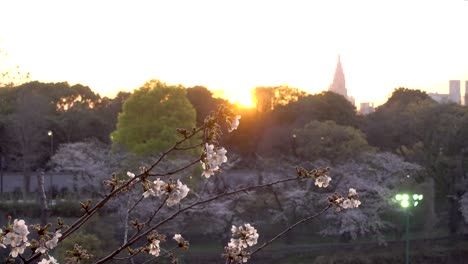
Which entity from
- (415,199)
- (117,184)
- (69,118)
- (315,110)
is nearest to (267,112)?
(315,110)

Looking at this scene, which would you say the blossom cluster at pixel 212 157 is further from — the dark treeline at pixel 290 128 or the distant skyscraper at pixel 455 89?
the distant skyscraper at pixel 455 89

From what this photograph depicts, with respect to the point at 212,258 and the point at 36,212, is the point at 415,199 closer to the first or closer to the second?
the point at 212,258

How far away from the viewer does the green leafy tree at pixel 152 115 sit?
2342 cm

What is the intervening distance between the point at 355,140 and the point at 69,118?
14.1 metres

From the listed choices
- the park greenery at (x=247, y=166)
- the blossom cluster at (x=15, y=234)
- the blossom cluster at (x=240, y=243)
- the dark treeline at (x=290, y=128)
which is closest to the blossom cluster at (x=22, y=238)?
the blossom cluster at (x=15, y=234)

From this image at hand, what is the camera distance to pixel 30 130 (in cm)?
2777

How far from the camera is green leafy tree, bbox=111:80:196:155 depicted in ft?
76.8

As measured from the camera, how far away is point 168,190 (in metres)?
2.64

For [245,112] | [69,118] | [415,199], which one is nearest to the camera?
[415,199]

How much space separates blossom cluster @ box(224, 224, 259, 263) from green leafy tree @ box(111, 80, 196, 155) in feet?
64.8

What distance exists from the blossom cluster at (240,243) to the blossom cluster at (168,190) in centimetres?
48

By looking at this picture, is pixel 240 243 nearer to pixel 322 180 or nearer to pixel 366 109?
pixel 322 180

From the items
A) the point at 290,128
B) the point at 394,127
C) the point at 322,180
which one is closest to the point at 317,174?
the point at 322,180

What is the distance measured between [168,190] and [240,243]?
0.64 meters
